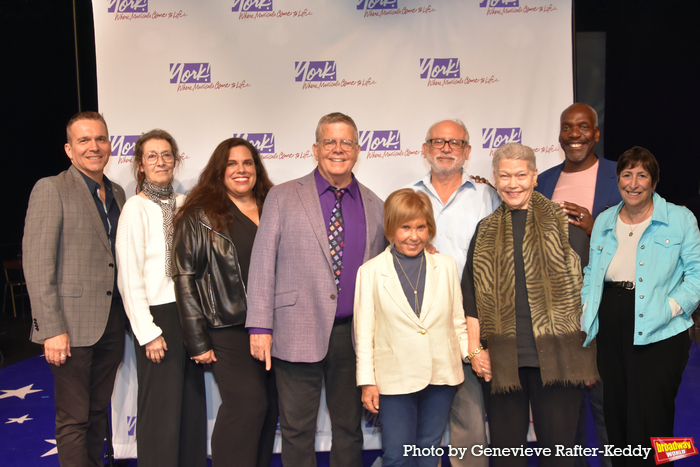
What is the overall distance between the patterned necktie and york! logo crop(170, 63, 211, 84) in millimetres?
1623

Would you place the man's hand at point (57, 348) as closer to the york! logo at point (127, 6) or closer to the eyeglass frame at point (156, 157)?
the eyeglass frame at point (156, 157)

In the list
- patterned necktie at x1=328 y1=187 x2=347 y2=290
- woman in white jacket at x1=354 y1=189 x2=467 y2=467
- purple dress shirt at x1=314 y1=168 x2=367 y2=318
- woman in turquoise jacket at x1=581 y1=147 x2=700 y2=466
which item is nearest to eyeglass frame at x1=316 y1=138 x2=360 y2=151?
purple dress shirt at x1=314 y1=168 x2=367 y2=318

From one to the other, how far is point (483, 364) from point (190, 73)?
274cm

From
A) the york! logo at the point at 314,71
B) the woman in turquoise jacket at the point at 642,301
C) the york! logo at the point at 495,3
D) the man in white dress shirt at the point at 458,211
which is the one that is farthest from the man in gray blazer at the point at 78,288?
the york! logo at the point at 495,3

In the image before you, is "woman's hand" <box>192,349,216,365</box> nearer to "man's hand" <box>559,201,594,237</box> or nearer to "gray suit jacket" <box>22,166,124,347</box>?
"gray suit jacket" <box>22,166,124,347</box>

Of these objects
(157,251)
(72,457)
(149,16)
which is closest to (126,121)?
(149,16)

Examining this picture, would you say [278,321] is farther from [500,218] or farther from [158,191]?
[500,218]

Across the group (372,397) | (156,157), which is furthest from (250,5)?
(372,397)

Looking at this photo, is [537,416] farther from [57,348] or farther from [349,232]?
[57,348]

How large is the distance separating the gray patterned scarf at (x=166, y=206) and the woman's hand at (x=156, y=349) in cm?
35

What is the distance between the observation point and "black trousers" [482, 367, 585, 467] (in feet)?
6.22

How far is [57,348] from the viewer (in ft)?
7.34

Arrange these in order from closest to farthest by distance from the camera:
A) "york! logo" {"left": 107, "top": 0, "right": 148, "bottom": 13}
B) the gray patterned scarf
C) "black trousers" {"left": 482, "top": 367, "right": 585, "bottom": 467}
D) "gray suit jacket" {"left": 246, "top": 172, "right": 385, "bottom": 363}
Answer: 1. "black trousers" {"left": 482, "top": 367, "right": 585, "bottom": 467}
2. "gray suit jacket" {"left": 246, "top": 172, "right": 385, "bottom": 363}
3. the gray patterned scarf
4. "york! logo" {"left": 107, "top": 0, "right": 148, "bottom": 13}

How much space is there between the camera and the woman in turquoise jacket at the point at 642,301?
76.5 inches
